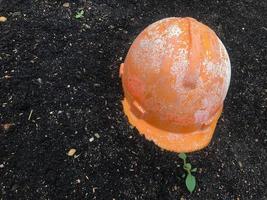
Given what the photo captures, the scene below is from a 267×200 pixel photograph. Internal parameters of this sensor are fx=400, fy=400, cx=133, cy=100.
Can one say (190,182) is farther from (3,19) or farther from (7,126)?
(3,19)

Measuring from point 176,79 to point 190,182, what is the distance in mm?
675

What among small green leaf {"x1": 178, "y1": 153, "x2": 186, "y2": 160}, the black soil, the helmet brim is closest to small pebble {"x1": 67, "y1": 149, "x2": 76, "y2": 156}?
the black soil

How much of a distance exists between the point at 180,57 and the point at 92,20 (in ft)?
4.60

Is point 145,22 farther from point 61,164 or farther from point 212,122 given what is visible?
point 61,164

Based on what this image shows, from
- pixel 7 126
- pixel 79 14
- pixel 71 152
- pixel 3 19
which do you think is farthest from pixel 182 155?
pixel 3 19

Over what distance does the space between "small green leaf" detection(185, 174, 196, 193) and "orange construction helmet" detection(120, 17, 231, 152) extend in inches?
7.8

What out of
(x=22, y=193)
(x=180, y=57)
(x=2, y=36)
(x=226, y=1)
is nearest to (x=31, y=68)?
(x=2, y=36)

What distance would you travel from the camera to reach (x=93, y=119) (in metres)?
2.75

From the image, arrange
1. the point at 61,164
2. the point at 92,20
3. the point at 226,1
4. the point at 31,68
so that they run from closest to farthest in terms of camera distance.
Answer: the point at 61,164, the point at 31,68, the point at 92,20, the point at 226,1

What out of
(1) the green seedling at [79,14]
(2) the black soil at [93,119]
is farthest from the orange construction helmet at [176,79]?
(1) the green seedling at [79,14]

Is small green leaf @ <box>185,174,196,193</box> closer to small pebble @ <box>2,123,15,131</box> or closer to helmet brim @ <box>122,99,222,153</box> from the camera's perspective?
helmet brim @ <box>122,99,222,153</box>

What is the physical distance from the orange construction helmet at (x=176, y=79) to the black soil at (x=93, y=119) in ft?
0.63

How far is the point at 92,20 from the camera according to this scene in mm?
3535

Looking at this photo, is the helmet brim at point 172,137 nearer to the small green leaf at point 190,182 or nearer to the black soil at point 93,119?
the black soil at point 93,119
